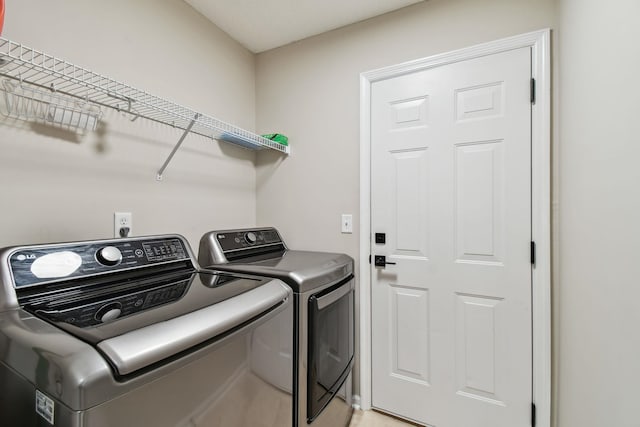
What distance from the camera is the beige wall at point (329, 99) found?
1.66m

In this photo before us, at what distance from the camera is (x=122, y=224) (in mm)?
1397

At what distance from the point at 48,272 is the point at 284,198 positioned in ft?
4.59

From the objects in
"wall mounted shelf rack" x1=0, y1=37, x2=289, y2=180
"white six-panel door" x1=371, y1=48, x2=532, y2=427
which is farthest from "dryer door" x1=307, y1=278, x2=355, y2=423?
"wall mounted shelf rack" x1=0, y1=37, x2=289, y2=180

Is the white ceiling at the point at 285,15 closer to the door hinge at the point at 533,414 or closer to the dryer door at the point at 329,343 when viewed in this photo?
the dryer door at the point at 329,343

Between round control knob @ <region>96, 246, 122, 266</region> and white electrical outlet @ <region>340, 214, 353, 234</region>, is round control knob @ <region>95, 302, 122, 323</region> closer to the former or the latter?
round control knob @ <region>96, 246, 122, 266</region>

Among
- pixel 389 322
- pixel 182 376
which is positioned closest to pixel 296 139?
pixel 389 322

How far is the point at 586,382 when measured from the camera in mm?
1050

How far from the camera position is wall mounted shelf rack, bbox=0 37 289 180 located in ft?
3.07

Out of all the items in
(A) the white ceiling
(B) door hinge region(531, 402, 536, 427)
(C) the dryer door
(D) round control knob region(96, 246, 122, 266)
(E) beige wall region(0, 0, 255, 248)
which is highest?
(A) the white ceiling

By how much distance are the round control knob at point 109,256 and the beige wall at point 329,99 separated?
→ 1155 millimetres

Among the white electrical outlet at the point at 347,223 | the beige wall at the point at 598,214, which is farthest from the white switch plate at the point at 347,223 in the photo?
the beige wall at the point at 598,214

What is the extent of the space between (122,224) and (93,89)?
0.60 metres

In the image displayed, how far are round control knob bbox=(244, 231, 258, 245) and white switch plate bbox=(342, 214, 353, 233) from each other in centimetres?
57

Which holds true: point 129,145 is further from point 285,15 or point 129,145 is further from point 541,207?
point 541,207
